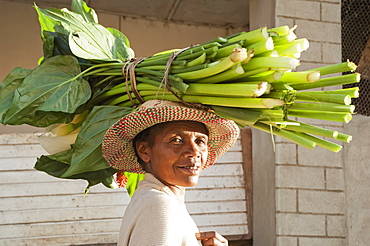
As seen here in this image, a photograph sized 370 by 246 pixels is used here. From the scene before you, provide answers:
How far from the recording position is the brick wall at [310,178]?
4.35 m

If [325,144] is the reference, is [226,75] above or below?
above

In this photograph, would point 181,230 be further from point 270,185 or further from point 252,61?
point 270,185

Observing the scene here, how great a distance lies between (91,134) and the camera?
2.32 m

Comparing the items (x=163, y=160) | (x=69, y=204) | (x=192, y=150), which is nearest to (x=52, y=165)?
(x=163, y=160)

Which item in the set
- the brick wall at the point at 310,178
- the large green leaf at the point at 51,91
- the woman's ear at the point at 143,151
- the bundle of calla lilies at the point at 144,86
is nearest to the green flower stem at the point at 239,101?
the bundle of calla lilies at the point at 144,86

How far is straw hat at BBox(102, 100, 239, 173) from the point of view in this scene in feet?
7.23

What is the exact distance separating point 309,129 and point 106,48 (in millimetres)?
955

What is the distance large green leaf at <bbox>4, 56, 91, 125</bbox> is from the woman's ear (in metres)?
0.29

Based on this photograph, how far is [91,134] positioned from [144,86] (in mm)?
292

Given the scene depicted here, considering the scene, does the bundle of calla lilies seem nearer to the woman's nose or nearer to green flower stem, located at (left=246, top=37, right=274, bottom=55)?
green flower stem, located at (left=246, top=37, right=274, bottom=55)

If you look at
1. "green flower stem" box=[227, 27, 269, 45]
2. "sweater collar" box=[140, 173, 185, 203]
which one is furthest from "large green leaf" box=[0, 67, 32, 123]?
"green flower stem" box=[227, 27, 269, 45]

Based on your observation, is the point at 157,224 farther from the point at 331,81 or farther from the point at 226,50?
the point at 331,81

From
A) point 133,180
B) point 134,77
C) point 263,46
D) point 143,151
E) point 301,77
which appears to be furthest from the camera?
point 133,180

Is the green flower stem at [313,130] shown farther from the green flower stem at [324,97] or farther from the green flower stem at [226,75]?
the green flower stem at [226,75]
